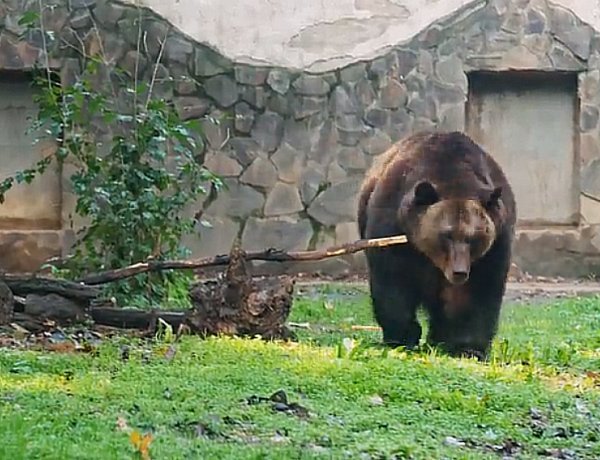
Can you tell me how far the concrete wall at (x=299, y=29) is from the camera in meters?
13.0

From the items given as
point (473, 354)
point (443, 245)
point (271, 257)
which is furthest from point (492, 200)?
point (271, 257)

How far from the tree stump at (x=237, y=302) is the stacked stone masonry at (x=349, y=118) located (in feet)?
17.6

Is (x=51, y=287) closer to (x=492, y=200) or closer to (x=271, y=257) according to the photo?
(x=271, y=257)

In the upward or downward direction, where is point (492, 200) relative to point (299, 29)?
downward

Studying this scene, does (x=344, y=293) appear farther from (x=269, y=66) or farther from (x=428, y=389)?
(x=428, y=389)

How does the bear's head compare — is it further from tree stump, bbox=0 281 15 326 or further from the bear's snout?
tree stump, bbox=0 281 15 326

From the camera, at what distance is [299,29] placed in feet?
42.9

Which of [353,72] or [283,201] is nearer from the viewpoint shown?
[353,72]

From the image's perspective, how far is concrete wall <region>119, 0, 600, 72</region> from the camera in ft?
42.7

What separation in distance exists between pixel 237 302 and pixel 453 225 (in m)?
1.25

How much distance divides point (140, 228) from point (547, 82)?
549cm

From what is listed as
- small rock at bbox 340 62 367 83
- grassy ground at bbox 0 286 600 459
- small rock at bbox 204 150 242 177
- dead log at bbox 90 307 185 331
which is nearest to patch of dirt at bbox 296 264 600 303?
small rock at bbox 204 150 242 177

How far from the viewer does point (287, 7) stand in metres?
13.1

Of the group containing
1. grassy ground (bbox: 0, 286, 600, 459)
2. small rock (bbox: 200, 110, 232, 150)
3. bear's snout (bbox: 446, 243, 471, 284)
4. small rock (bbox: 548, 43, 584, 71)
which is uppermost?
small rock (bbox: 548, 43, 584, 71)
